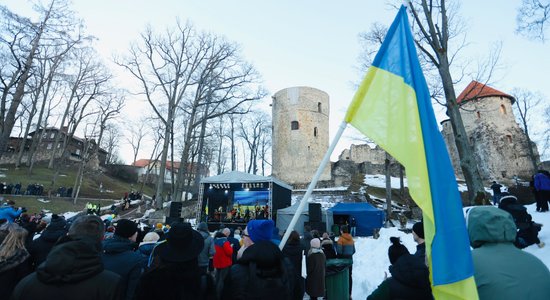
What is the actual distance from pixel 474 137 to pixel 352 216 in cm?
2972

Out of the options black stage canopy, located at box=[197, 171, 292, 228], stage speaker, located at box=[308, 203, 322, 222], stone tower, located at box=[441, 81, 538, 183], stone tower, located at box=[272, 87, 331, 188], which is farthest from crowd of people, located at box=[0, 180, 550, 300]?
stone tower, located at box=[441, 81, 538, 183]

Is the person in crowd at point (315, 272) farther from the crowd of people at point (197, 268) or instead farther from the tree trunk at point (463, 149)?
the tree trunk at point (463, 149)

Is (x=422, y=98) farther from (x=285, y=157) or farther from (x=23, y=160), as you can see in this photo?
(x=23, y=160)

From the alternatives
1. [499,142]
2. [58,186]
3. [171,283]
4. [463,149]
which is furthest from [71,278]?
[499,142]

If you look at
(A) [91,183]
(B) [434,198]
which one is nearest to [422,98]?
(B) [434,198]

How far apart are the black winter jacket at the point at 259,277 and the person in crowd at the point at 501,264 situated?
1324 mm

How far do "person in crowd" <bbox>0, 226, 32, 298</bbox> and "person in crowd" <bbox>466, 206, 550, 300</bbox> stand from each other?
13.8 feet

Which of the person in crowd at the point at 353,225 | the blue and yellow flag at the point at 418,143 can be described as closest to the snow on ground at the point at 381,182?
the person in crowd at the point at 353,225

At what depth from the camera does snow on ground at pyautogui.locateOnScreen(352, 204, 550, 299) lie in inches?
238

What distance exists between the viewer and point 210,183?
64.2 ft

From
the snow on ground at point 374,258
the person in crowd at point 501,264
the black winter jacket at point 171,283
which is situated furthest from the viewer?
the snow on ground at point 374,258

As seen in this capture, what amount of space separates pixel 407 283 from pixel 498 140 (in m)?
42.7

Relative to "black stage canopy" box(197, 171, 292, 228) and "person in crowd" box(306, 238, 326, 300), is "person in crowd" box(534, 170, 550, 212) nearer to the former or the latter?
"person in crowd" box(306, 238, 326, 300)

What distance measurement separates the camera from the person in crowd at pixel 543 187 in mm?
8938
